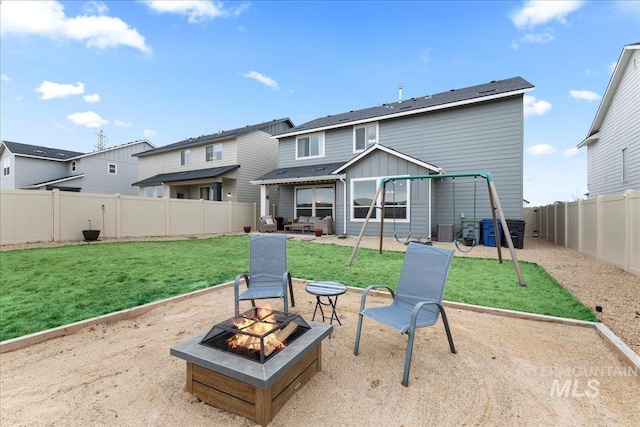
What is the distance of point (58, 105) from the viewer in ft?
83.8

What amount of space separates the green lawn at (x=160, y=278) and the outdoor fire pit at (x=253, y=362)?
293 centimetres

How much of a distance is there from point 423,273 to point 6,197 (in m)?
14.1

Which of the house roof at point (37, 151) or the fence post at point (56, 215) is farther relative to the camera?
the house roof at point (37, 151)

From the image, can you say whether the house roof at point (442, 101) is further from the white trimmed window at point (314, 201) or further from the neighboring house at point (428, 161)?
the white trimmed window at point (314, 201)

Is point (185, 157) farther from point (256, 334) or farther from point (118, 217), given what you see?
point (256, 334)

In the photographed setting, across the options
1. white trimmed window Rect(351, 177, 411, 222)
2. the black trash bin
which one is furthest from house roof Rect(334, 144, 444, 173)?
the black trash bin

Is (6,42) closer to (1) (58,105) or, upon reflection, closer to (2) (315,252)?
(1) (58,105)

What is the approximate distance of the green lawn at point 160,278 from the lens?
4.34 metres

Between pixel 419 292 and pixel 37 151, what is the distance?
37.6 m

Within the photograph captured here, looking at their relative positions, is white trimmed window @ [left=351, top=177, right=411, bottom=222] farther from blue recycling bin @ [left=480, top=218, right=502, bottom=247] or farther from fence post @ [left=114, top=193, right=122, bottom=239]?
fence post @ [left=114, top=193, right=122, bottom=239]

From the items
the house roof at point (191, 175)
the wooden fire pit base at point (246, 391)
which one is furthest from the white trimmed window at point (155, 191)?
the wooden fire pit base at point (246, 391)

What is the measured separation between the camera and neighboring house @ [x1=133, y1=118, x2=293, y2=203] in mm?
19359

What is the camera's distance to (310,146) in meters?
17.4

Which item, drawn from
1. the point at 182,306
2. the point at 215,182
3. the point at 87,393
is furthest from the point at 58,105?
the point at 87,393
